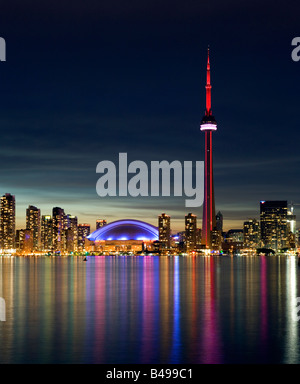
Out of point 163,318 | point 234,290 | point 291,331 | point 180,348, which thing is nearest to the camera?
point 180,348

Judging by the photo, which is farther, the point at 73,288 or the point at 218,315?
the point at 73,288

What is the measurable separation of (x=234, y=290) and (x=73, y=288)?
20.1m

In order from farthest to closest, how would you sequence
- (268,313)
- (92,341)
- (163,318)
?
(268,313)
(163,318)
(92,341)

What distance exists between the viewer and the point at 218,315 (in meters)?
49.4

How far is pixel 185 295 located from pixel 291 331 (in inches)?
1104

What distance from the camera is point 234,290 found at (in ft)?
249
